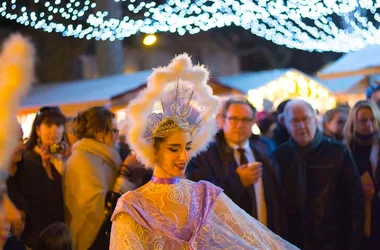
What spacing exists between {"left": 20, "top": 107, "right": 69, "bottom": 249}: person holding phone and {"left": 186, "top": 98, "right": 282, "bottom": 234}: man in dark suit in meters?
0.94

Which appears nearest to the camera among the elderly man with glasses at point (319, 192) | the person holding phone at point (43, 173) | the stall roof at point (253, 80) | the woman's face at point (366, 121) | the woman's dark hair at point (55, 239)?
the woman's dark hair at point (55, 239)

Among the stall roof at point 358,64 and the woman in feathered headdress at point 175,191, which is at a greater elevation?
the stall roof at point 358,64

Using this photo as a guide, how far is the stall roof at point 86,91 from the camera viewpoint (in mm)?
12252

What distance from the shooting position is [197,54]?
28.7 meters

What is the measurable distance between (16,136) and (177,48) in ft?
84.3

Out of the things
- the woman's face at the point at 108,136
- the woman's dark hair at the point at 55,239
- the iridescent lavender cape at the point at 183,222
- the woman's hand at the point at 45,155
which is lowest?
the woman's dark hair at the point at 55,239

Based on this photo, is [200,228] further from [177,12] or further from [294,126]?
[177,12]

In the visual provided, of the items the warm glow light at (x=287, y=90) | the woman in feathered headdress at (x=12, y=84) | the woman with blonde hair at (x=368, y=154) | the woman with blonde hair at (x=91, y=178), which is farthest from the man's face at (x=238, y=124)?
the warm glow light at (x=287, y=90)

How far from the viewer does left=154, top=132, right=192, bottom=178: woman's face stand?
3180mm

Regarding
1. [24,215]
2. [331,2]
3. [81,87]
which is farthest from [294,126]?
[81,87]

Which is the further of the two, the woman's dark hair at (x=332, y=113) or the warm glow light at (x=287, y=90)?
the warm glow light at (x=287, y=90)

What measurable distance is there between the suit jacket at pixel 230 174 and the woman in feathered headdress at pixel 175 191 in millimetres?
776

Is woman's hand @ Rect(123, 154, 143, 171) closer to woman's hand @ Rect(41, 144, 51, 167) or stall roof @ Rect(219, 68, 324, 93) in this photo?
woman's hand @ Rect(41, 144, 51, 167)

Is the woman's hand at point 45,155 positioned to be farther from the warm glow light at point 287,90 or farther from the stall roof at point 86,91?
the warm glow light at point 287,90
